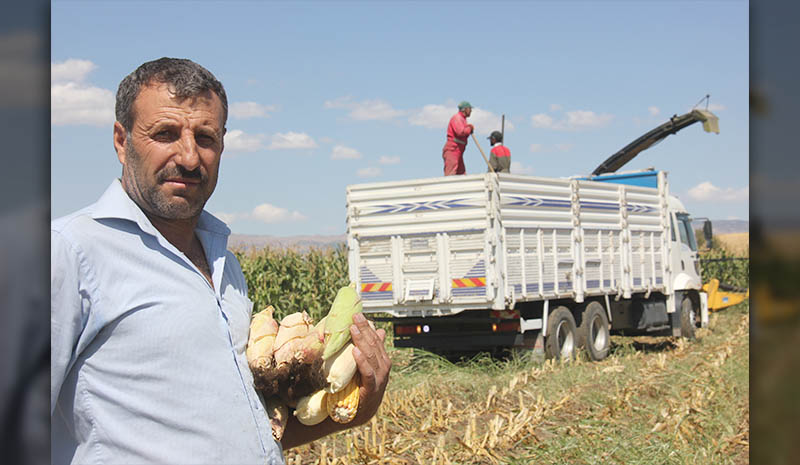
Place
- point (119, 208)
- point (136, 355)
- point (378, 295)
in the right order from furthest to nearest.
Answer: point (378, 295), point (119, 208), point (136, 355)

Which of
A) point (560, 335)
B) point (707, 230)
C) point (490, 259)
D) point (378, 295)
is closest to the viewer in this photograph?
point (490, 259)

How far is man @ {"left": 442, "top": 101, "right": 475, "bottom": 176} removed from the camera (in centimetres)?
1220

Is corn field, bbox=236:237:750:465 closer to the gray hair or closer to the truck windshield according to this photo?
the truck windshield

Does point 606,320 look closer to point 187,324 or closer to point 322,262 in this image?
point 322,262

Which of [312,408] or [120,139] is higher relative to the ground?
[120,139]

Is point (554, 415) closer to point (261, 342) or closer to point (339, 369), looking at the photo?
point (339, 369)

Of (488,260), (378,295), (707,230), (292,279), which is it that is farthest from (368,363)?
(292,279)

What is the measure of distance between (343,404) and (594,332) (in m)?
11.7

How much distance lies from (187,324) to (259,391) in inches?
15.7

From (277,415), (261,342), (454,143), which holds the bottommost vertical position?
(277,415)

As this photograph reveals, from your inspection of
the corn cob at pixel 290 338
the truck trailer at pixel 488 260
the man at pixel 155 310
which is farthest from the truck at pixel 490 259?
the man at pixel 155 310

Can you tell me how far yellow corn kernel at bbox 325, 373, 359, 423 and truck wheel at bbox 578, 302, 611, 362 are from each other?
10.8m

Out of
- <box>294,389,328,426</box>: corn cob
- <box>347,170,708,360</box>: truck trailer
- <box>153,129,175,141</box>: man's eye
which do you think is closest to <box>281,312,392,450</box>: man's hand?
<box>294,389,328,426</box>: corn cob

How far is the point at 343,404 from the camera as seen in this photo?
2314mm
